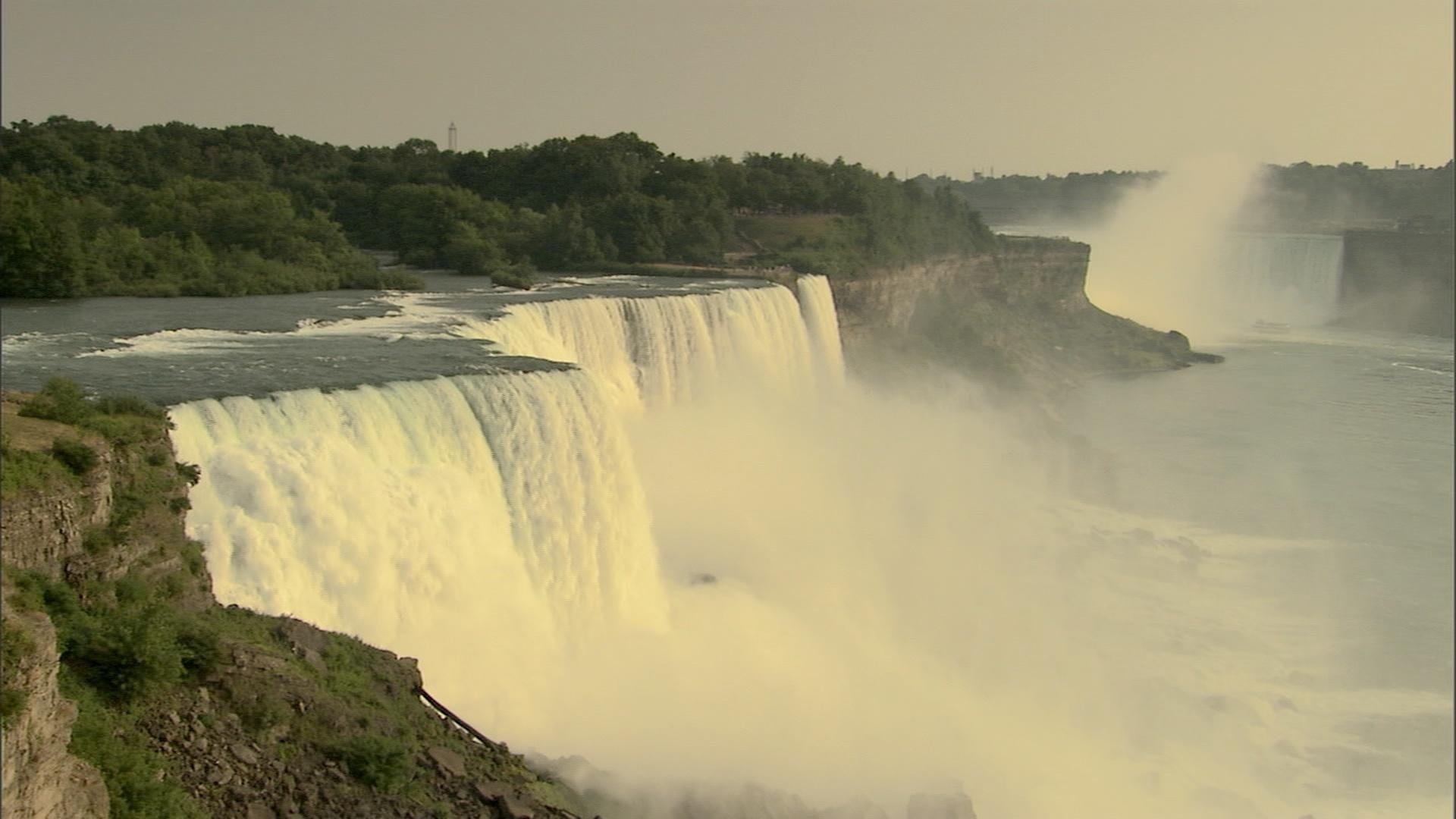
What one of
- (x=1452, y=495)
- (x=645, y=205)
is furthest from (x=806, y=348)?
(x=1452, y=495)

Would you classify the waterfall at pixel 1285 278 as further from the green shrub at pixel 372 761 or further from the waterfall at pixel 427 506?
the green shrub at pixel 372 761

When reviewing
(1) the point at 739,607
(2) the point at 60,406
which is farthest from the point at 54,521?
(1) the point at 739,607

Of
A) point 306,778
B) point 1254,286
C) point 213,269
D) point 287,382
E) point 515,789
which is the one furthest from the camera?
point 1254,286

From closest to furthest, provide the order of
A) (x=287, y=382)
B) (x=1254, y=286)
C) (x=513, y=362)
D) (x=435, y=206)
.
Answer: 1. (x=287, y=382)
2. (x=513, y=362)
3. (x=435, y=206)
4. (x=1254, y=286)

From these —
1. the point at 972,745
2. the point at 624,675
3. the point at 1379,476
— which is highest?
the point at 1379,476

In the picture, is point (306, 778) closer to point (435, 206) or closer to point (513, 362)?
point (513, 362)

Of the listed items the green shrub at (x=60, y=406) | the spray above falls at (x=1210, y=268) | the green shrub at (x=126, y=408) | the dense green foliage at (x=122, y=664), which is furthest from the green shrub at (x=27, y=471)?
the spray above falls at (x=1210, y=268)

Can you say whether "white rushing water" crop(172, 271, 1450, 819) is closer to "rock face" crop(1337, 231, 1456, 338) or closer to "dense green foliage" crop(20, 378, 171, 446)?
"dense green foliage" crop(20, 378, 171, 446)

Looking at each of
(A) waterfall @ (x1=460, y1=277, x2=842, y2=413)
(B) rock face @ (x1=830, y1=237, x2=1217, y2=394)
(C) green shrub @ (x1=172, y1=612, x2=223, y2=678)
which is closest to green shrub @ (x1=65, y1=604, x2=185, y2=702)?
(C) green shrub @ (x1=172, y1=612, x2=223, y2=678)
